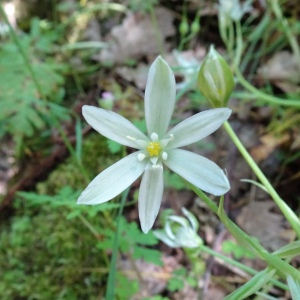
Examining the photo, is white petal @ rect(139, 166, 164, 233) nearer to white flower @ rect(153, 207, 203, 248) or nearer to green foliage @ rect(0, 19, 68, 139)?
white flower @ rect(153, 207, 203, 248)

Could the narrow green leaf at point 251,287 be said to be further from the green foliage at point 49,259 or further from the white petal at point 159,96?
the green foliage at point 49,259

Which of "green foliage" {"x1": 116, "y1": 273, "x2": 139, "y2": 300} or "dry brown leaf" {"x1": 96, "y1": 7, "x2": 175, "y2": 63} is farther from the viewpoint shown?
"dry brown leaf" {"x1": 96, "y1": 7, "x2": 175, "y2": 63}

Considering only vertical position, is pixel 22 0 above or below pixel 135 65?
above

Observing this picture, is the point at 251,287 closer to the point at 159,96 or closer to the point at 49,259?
the point at 159,96

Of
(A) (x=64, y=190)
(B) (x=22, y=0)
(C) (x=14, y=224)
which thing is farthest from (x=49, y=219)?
(B) (x=22, y=0)

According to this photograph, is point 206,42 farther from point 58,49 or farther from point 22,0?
point 22,0

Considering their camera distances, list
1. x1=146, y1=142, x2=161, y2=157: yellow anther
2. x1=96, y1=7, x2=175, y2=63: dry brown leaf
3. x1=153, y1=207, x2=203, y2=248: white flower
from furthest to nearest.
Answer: x1=96, y1=7, x2=175, y2=63: dry brown leaf → x1=153, y1=207, x2=203, y2=248: white flower → x1=146, y1=142, x2=161, y2=157: yellow anther

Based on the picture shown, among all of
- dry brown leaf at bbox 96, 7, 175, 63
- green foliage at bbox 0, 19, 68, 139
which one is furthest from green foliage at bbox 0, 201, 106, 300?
dry brown leaf at bbox 96, 7, 175, 63
